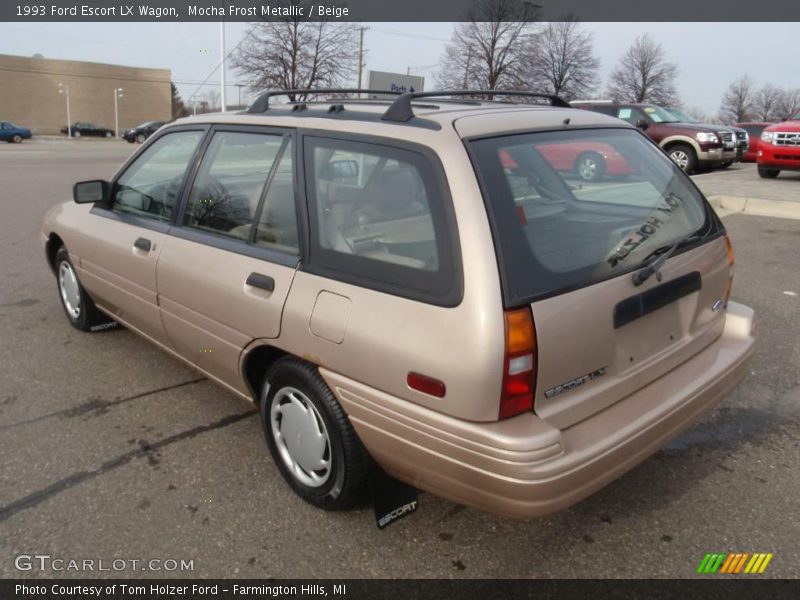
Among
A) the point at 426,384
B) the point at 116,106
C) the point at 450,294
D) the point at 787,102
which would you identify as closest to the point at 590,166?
the point at 450,294

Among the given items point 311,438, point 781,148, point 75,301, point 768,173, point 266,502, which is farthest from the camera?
point 768,173

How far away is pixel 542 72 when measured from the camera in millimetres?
43844

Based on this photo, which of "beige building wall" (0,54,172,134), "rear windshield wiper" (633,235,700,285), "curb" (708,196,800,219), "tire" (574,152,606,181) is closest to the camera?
"rear windshield wiper" (633,235,700,285)

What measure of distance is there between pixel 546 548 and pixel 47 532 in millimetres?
1969

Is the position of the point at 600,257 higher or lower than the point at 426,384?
higher

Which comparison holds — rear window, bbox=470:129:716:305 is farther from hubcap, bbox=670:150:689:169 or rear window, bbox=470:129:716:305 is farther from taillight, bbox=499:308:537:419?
hubcap, bbox=670:150:689:169

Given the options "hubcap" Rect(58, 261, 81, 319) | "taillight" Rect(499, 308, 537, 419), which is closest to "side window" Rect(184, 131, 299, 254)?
"taillight" Rect(499, 308, 537, 419)

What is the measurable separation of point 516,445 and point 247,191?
1759 millimetres

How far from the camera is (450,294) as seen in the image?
212 centimetres

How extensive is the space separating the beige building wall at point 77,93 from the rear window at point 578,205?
285ft

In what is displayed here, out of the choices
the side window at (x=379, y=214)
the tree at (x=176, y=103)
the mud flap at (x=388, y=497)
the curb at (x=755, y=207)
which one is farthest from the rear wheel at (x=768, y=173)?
the tree at (x=176, y=103)

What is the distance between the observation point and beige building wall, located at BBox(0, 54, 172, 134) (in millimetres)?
75750

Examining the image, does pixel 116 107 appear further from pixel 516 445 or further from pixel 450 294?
pixel 516 445

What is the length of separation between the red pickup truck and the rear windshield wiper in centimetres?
1324
